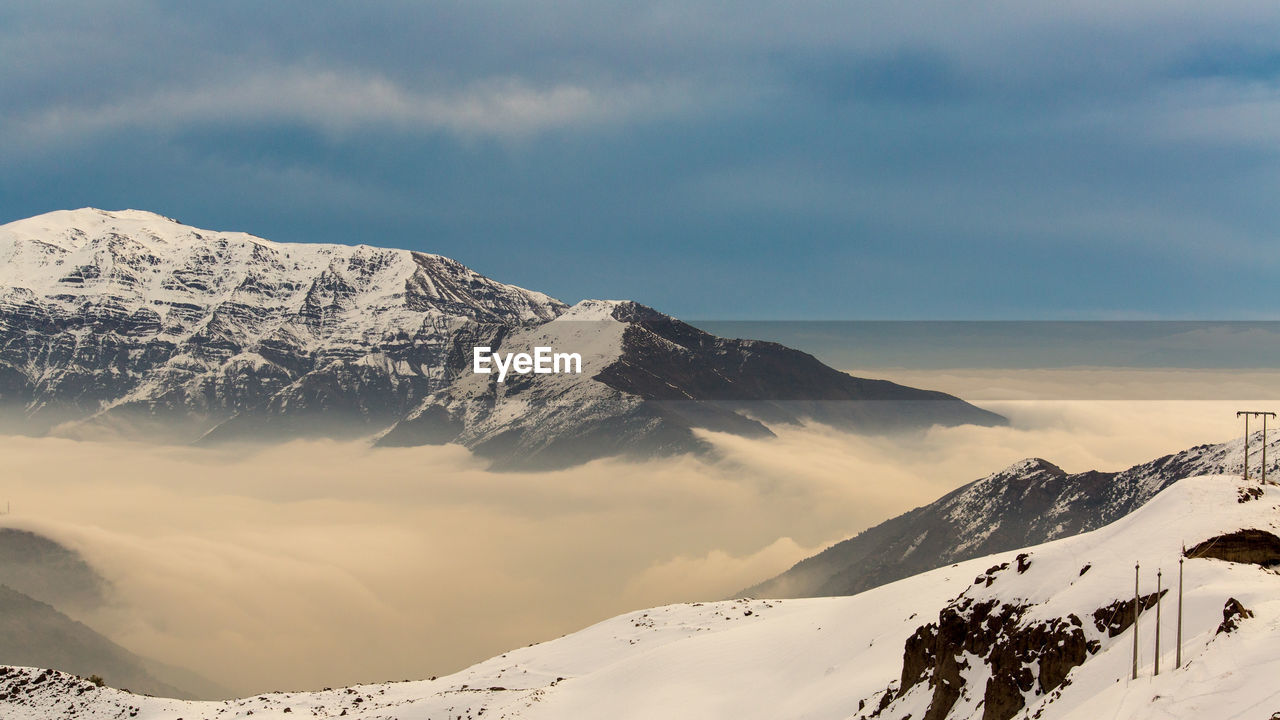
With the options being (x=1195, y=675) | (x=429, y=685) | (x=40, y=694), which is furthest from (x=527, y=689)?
(x=1195, y=675)

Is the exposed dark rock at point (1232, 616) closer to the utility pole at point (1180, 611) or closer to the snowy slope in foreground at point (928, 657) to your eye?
the snowy slope in foreground at point (928, 657)

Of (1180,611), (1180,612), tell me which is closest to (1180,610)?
(1180,611)

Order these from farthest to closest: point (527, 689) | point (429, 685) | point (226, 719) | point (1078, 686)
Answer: point (429, 685)
point (527, 689)
point (226, 719)
point (1078, 686)

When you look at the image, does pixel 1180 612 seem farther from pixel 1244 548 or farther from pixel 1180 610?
pixel 1244 548

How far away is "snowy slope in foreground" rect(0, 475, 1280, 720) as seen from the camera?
52.1m

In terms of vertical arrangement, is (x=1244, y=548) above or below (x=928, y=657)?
above

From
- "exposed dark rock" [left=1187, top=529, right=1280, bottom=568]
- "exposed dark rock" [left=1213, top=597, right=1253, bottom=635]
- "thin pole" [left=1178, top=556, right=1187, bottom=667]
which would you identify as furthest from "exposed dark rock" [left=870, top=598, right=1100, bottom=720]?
"exposed dark rock" [left=1187, top=529, right=1280, bottom=568]

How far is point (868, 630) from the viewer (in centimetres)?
10400

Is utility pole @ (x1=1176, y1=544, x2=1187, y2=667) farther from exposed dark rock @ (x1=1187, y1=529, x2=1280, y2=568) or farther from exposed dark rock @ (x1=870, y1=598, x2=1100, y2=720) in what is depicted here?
exposed dark rock @ (x1=870, y1=598, x2=1100, y2=720)

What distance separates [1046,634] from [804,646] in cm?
4926

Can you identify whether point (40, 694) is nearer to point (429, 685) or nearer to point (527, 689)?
point (429, 685)

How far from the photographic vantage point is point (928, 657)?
73.9 metres

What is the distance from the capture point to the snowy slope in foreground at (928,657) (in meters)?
52.1

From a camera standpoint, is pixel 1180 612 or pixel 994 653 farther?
pixel 994 653
